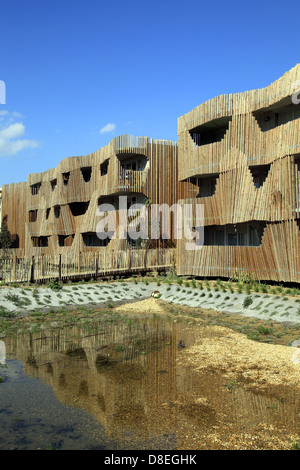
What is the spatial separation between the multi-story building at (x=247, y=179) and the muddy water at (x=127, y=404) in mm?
9473

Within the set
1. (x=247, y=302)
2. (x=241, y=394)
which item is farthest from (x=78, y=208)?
(x=241, y=394)

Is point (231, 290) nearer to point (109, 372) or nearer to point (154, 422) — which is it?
point (109, 372)

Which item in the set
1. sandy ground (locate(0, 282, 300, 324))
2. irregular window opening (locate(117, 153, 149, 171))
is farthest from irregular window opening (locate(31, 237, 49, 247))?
sandy ground (locate(0, 282, 300, 324))

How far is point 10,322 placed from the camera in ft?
48.4

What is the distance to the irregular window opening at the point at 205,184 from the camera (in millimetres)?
25575

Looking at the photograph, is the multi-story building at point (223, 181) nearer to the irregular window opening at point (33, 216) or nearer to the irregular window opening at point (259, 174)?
the irregular window opening at point (259, 174)

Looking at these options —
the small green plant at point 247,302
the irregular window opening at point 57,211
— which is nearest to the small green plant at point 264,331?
the small green plant at point 247,302

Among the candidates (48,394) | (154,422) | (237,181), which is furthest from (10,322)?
(237,181)

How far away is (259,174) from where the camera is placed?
858 inches

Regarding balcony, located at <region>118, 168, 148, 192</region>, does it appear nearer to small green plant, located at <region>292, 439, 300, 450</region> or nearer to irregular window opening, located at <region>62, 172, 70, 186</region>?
irregular window opening, located at <region>62, 172, 70, 186</region>

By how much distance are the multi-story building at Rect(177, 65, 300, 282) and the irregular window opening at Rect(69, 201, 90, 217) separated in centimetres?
1545

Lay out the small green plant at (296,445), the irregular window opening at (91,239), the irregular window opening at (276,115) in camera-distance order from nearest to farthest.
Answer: the small green plant at (296,445)
the irregular window opening at (276,115)
the irregular window opening at (91,239)

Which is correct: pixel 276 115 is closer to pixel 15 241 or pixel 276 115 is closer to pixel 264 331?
pixel 264 331
